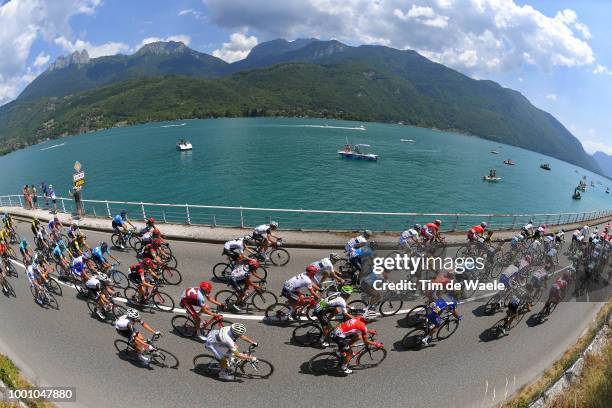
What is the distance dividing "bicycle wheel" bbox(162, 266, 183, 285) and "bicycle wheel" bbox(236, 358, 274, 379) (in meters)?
5.71

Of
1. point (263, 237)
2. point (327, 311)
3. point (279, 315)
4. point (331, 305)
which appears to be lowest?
point (279, 315)

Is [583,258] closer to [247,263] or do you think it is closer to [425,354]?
[425,354]

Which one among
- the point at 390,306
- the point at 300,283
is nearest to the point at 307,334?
the point at 300,283

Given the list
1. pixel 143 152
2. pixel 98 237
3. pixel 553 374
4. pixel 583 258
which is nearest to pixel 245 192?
pixel 98 237

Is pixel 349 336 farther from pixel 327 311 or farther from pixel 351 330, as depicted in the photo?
pixel 327 311

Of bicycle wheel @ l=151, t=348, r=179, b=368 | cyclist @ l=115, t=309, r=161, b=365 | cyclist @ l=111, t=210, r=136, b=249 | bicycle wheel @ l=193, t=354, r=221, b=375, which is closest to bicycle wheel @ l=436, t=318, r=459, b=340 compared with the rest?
bicycle wheel @ l=193, t=354, r=221, b=375

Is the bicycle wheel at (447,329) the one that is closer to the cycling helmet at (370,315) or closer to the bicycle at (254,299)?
the cycling helmet at (370,315)

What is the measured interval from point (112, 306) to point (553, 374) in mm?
14094

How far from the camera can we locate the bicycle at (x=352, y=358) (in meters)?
9.12

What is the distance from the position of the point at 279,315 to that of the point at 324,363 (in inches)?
91.9

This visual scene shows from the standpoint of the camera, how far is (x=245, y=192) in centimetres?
6072

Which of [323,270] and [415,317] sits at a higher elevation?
[323,270]

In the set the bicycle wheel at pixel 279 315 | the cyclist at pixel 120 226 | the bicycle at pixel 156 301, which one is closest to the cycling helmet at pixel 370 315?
the bicycle wheel at pixel 279 315

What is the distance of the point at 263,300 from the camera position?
11844mm
